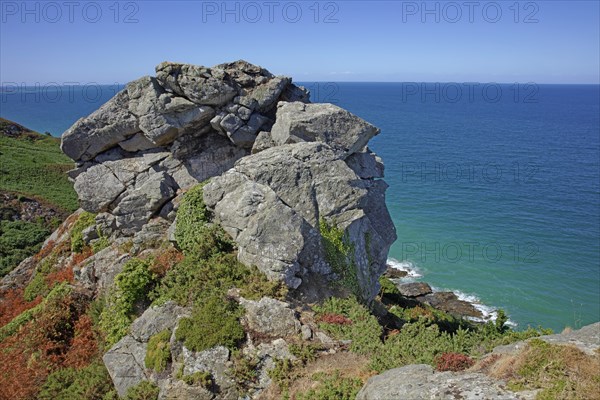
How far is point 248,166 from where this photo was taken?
2250 cm

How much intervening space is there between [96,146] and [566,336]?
29.1 meters

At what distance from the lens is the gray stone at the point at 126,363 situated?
16.6 meters

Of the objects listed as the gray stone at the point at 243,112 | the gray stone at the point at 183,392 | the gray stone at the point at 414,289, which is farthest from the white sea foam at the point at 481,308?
the gray stone at the point at 183,392

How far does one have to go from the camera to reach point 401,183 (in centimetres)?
8788

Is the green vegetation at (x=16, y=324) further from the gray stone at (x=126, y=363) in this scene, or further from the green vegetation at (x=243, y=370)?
the green vegetation at (x=243, y=370)

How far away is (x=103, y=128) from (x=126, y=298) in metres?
14.2

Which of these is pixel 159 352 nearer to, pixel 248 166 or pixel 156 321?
pixel 156 321

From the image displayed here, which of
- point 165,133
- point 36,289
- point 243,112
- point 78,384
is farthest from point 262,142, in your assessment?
point 36,289

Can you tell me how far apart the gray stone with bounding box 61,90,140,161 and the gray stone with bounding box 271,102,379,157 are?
10.4 metres

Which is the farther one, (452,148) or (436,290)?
(452,148)

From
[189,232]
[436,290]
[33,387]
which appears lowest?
[436,290]

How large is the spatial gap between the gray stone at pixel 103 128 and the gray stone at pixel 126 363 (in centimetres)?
1592

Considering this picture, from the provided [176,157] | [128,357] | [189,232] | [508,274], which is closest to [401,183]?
[508,274]

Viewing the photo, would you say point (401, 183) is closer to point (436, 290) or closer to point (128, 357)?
point (436, 290)
